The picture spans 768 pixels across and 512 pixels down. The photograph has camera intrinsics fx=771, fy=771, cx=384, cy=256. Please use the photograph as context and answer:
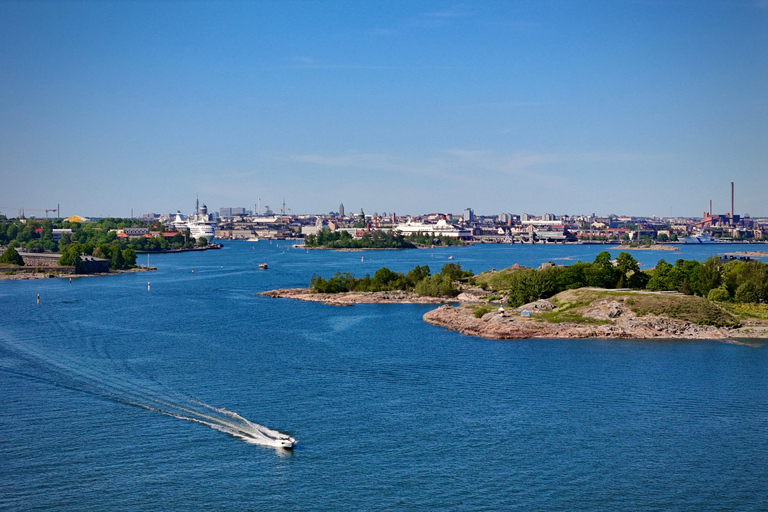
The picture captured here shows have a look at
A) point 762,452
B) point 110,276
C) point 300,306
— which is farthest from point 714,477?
point 110,276

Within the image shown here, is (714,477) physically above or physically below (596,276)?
below

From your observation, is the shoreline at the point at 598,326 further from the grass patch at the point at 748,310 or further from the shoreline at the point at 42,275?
the shoreline at the point at 42,275

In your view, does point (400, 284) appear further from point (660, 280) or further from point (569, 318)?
point (569, 318)

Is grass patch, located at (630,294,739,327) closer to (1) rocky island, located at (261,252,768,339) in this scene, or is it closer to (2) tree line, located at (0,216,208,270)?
(1) rocky island, located at (261,252,768,339)

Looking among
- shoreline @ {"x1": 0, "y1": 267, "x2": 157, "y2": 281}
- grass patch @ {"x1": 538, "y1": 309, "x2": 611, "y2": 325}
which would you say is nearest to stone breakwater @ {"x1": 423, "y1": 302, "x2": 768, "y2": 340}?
grass patch @ {"x1": 538, "y1": 309, "x2": 611, "y2": 325}

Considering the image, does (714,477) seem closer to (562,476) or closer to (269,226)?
(562,476)
